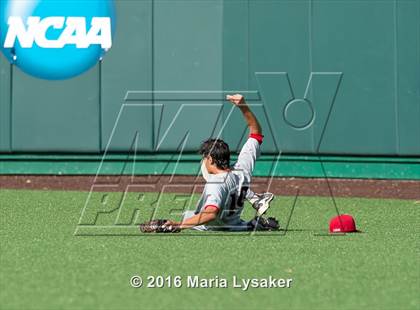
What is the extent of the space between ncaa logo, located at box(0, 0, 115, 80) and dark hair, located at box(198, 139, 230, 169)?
834 cm

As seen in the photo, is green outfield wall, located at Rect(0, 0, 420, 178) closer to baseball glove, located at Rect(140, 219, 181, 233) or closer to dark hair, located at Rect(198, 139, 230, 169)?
baseball glove, located at Rect(140, 219, 181, 233)

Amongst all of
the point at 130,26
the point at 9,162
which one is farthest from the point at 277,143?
the point at 9,162

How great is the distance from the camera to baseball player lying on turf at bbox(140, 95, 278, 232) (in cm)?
1180

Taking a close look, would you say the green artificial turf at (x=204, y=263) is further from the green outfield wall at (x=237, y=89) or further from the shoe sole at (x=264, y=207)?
the green outfield wall at (x=237, y=89)

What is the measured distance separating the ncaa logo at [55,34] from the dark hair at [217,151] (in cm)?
834

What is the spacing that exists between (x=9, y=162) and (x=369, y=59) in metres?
6.57

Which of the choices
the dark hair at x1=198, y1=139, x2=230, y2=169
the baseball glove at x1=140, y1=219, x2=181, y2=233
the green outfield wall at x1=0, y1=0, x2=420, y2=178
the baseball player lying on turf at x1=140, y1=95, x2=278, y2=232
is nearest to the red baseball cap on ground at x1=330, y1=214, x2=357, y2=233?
the baseball player lying on turf at x1=140, y1=95, x2=278, y2=232

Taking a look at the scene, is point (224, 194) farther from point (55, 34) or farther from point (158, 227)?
point (55, 34)

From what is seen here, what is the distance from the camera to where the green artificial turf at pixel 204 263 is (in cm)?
794

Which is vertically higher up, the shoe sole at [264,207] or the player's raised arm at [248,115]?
the player's raised arm at [248,115]

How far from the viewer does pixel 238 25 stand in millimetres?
19688

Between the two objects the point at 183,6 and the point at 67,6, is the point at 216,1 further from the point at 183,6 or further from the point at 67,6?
the point at 67,6

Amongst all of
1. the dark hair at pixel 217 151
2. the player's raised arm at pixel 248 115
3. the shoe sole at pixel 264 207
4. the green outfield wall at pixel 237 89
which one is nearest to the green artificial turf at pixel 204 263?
the shoe sole at pixel 264 207

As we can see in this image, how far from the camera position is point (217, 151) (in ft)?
39.3
